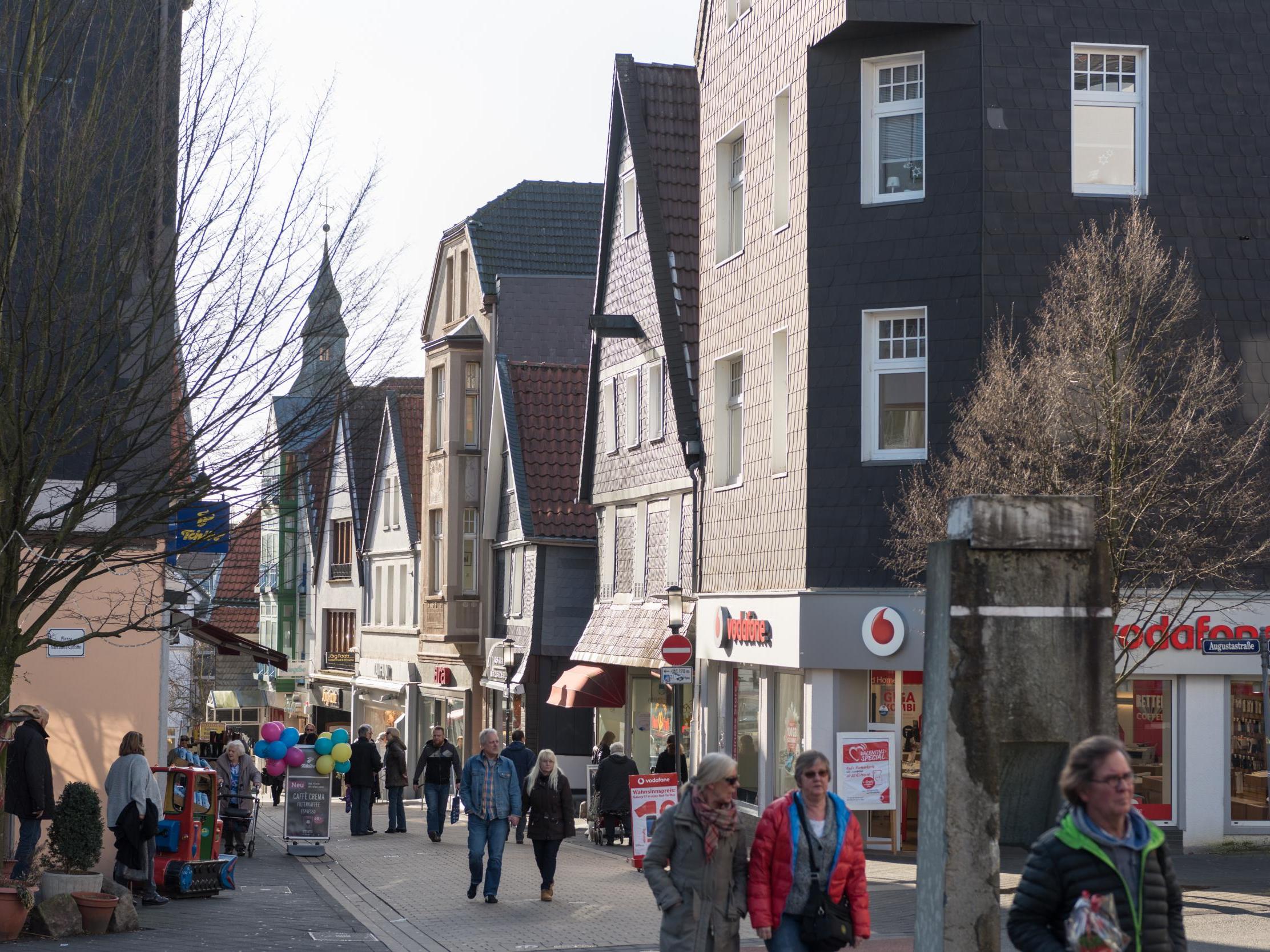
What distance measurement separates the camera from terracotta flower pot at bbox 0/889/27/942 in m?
14.6

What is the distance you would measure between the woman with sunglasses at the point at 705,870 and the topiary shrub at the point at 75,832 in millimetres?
7770

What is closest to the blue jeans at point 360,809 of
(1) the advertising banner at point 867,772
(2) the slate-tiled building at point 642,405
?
(2) the slate-tiled building at point 642,405

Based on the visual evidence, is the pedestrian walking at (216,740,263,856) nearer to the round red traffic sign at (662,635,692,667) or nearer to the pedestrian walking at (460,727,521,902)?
the round red traffic sign at (662,635,692,667)

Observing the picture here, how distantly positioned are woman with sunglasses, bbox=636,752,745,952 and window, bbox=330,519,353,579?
5099 centimetres

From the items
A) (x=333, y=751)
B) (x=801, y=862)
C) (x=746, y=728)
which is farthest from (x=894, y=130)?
(x=801, y=862)

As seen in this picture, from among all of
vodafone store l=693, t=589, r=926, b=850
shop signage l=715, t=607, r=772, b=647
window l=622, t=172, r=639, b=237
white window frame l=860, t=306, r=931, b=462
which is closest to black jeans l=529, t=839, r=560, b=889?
vodafone store l=693, t=589, r=926, b=850

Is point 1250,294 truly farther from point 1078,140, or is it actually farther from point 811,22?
point 811,22

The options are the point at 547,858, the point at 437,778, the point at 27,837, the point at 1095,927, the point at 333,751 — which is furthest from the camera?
the point at 333,751

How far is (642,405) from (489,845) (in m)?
15.8

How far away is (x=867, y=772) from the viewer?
20.4 meters

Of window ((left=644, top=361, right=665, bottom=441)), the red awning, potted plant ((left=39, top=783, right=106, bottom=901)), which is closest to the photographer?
potted plant ((left=39, top=783, right=106, bottom=901))

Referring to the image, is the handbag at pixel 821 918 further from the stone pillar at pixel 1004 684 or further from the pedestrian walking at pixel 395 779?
the pedestrian walking at pixel 395 779

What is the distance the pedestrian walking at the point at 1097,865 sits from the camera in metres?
5.62

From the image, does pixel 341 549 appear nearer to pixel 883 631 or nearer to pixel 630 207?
pixel 630 207
